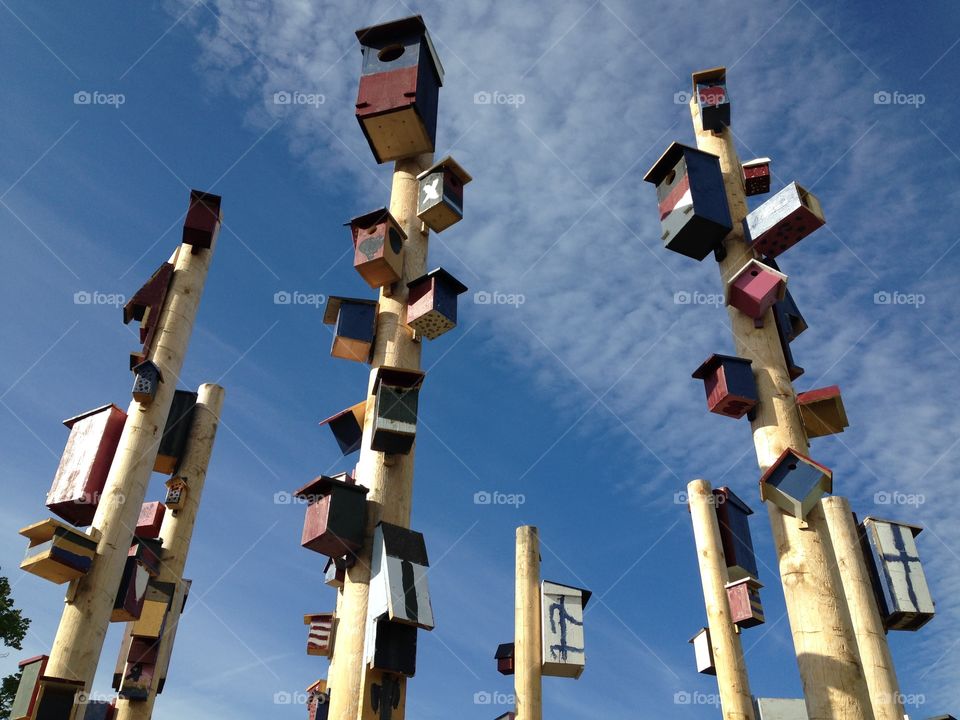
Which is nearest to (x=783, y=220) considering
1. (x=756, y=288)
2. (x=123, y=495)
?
(x=756, y=288)

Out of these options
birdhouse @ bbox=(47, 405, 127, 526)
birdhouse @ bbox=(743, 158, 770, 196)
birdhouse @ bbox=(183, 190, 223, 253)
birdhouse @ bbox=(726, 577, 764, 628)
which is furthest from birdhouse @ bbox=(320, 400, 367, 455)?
birdhouse @ bbox=(726, 577, 764, 628)

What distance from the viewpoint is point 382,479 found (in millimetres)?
5449

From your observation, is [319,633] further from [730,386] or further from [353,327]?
[730,386]

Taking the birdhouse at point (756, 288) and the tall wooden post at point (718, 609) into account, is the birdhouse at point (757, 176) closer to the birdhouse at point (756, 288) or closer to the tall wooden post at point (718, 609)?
the birdhouse at point (756, 288)

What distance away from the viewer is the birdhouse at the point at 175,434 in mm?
8555

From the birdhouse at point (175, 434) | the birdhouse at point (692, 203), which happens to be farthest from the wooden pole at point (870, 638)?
the birdhouse at point (175, 434)

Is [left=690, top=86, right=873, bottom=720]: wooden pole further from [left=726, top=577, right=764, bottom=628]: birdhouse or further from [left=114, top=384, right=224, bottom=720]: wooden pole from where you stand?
[left=114, top=384, right=224, bottom=720]: wooden pole

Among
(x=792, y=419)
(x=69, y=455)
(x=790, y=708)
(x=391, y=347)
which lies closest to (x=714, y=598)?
(x=790, y=708)

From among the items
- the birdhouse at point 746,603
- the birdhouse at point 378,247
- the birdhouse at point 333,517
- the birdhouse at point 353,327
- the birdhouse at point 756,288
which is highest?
the birdhouse at point 378,247

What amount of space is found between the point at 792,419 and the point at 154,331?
5920 mm

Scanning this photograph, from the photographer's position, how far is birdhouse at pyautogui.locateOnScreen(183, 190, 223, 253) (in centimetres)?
838

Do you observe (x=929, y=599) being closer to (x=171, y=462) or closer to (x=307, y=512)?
(x=307, y=512)

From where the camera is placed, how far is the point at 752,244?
21.2ft

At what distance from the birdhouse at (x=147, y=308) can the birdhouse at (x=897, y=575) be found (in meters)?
6.72
